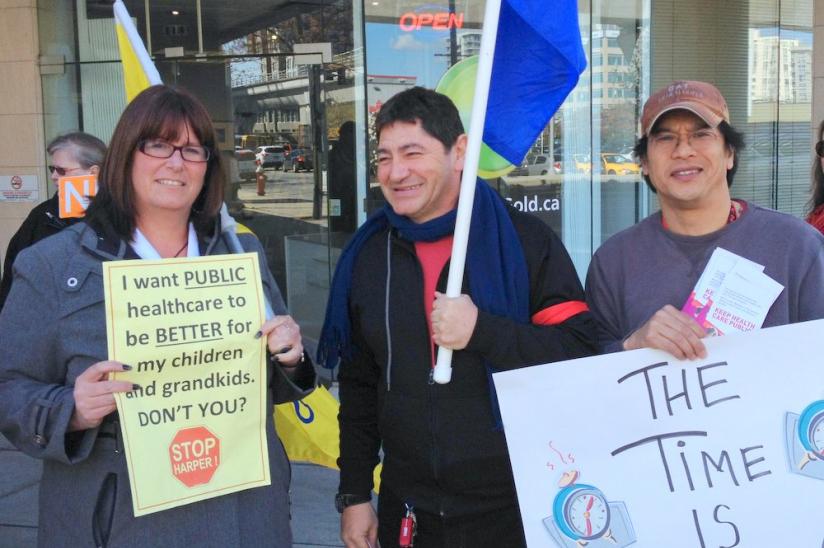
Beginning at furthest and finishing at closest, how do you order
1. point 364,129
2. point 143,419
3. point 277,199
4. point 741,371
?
point 277,199, point 364,129, point 741,371, point 143,419

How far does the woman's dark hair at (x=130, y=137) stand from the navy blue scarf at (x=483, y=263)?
1.96 feet

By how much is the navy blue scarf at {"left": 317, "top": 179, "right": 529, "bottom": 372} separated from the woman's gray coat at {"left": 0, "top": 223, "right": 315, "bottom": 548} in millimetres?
637

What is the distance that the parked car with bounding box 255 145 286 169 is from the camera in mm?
8453

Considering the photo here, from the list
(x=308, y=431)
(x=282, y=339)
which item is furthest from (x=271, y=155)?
(x=282, y=339)

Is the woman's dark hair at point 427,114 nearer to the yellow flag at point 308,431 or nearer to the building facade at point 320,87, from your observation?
the yellow flag at point 308,431

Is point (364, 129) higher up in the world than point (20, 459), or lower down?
higher up

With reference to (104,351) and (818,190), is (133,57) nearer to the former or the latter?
(104,351)

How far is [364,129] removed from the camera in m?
7.94

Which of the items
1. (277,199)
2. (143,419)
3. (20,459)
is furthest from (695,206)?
(277,199)

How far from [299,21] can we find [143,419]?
694 centimetres

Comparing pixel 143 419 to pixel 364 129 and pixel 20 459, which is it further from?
pixel 364 129

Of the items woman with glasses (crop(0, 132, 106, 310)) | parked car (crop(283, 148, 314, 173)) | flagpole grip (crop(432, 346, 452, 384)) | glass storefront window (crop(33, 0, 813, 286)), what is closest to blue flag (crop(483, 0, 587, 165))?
flagpole grip (crop(432, 346, 452, 384))

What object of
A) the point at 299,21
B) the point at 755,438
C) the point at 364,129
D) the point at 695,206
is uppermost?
the point at 299,21

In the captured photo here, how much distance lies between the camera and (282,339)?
7.00 feet
